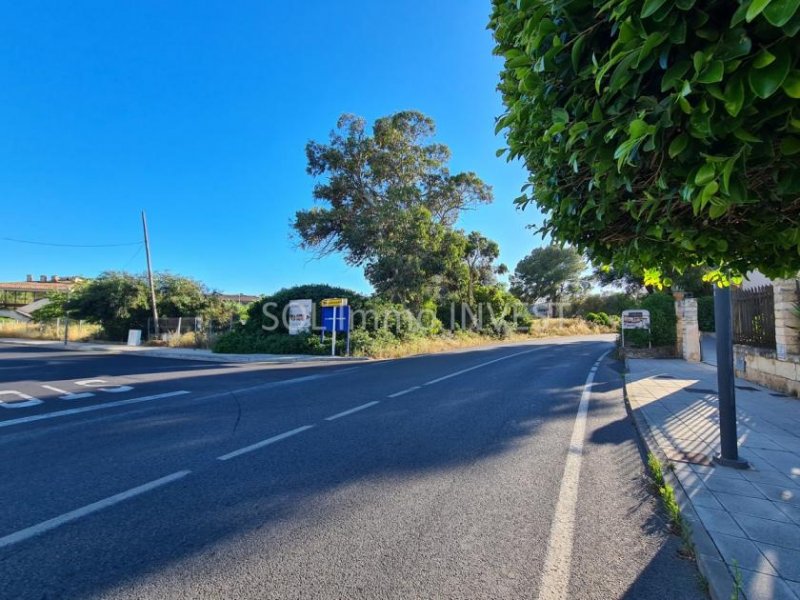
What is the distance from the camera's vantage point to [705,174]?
139 centimetres

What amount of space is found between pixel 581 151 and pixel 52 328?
144 feet

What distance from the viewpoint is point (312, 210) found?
2391cm

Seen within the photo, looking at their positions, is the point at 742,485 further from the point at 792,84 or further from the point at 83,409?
the point at 83,409

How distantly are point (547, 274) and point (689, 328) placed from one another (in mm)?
41714

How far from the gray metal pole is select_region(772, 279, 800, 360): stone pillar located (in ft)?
17.1

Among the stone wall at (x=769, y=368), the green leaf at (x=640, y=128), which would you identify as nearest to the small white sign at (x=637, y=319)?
the stone wall at (x=769, y=368)

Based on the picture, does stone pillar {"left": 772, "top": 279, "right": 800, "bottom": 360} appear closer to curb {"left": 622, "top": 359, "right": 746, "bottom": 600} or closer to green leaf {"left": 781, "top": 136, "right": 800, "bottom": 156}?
curb {"left": 622, "top": 359, "right": 746, "bottom": 600}

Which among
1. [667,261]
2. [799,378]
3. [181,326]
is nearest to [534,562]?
[667,261]

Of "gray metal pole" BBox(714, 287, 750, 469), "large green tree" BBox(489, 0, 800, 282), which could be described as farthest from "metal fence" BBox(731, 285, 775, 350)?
"large green tree" BBox(489, 0, 800, 282)

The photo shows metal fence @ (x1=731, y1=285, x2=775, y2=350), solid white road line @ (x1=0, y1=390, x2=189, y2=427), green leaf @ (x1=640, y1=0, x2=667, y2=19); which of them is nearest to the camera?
green leaf @ (x1=640, y1=0, x2=667, y2=19)

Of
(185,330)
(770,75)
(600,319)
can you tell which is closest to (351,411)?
(770,75)

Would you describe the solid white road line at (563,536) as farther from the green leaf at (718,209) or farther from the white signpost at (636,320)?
the white signpost at (636,320)

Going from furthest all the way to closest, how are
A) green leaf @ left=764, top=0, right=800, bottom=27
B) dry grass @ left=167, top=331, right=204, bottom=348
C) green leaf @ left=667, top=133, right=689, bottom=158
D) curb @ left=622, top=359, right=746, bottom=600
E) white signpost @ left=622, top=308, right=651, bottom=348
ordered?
1. dry grass @ left=167, top=331, right=204, bottom=348
2. white signpost @ left=622, top=308, right=651, bottom=348
3. curb @ left=622, top=359, right=746, bottom=600
4. green leaf @ left=667, top=133, right=689, bottom=158
5. green leaf @ left=764, top=0, right=800, bottom=27

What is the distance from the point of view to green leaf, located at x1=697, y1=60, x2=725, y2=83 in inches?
47.2
